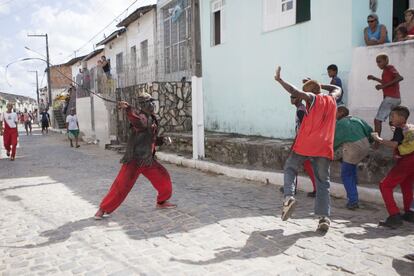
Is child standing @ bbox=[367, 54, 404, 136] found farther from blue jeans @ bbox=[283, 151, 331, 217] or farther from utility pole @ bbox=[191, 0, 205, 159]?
utility pole @ bbox=[191, 0, 205, 159]

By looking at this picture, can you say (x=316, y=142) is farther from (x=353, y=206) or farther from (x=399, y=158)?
(x=353, y=206)

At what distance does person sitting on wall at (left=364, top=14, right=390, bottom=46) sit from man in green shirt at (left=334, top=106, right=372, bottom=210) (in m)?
2.18

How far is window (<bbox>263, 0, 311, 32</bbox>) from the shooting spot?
27.3 feet

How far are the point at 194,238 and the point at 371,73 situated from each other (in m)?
4.36

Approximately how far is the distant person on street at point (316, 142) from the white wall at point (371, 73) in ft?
8.53

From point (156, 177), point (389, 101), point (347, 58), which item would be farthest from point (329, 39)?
point (156, 177)

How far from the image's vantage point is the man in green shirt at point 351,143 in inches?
204

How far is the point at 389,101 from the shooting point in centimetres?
607

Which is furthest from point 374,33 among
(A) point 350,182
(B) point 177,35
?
(B) point 177,35

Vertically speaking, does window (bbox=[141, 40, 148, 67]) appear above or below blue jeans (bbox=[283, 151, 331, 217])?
above

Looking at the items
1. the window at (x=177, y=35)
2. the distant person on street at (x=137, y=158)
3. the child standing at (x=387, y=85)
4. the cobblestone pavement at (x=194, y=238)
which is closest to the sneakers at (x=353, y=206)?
the cobblestone pavement at (x=194, y=238)

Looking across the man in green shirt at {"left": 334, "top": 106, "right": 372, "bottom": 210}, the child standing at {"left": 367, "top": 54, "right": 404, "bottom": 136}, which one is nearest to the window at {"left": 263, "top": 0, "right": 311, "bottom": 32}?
the child standing at {"left": 367, "top": 54, "right": 404, "bottom": 136}

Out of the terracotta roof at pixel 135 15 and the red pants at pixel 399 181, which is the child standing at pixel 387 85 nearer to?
the red pants at pixel 399 181

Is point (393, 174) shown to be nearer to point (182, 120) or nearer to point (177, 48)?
point (182, 120)
